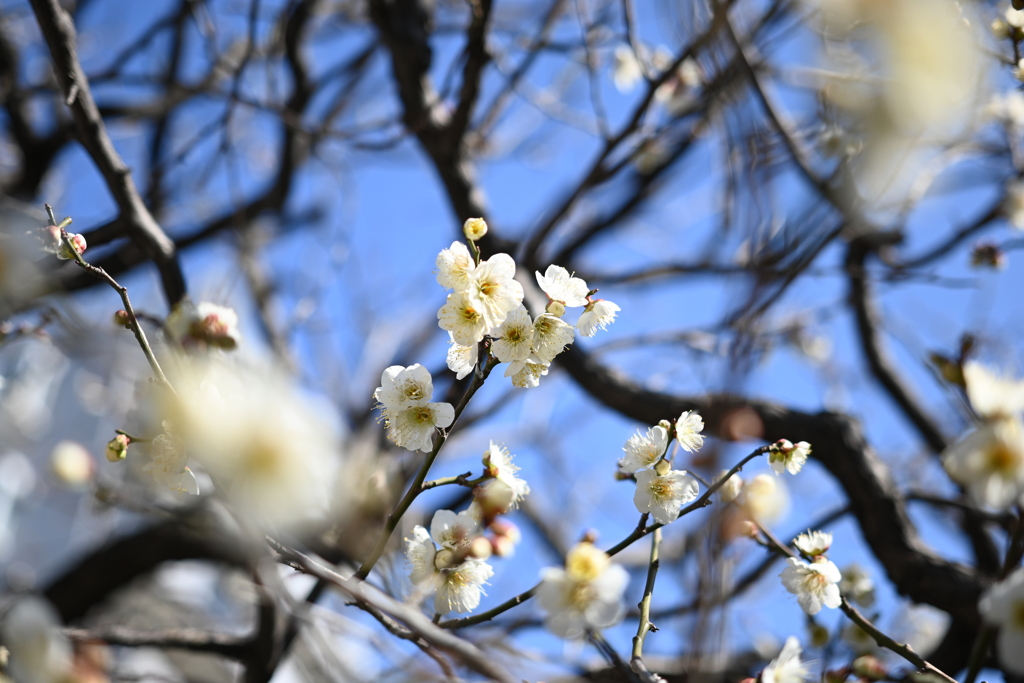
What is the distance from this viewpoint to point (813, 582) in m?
1.05

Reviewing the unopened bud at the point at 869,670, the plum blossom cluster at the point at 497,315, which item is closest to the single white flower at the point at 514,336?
the plum blossom cluster at the point at 497,315

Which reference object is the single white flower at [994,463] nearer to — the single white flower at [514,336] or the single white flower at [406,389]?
the single white flower at [514,336]

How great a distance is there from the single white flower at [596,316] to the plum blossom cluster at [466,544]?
0.78 ft

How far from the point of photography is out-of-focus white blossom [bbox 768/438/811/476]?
1028 millimetres

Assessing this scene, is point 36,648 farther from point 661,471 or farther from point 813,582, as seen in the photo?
point 813,582

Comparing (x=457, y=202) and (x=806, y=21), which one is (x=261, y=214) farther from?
(x=806, y=21)

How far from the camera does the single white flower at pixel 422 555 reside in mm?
991

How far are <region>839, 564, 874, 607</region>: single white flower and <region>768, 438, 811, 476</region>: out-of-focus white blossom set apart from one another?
0.63 meters

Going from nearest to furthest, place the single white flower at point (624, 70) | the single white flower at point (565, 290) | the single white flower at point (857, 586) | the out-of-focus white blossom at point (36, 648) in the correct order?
the out-of-focus white blossom at point (36, 648) → the single white flower at point (565, 290) → the single white flower at point (857, 586) → the single white flower at point (624, 70)

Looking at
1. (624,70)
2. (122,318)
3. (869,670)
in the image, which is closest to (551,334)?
(122,318)

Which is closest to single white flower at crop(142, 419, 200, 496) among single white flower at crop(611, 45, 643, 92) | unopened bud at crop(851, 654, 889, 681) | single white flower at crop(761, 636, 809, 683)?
single white flower at crop(761, 636, 809, 683)

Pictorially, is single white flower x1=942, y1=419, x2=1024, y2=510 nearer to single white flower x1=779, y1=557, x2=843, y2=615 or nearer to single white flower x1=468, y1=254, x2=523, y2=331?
single white flower x1=779, y1=557, x2=843, y2=615

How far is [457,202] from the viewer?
224 cm

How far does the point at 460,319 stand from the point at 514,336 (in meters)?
0.08
